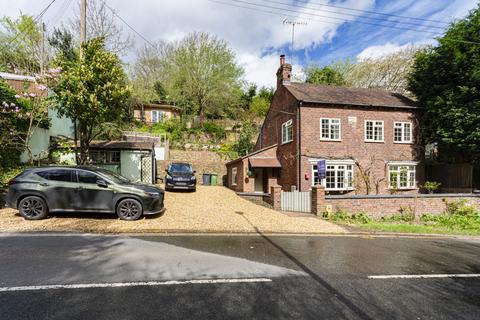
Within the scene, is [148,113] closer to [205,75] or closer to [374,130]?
[205,75]

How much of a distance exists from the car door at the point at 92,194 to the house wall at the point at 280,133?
11.3 m

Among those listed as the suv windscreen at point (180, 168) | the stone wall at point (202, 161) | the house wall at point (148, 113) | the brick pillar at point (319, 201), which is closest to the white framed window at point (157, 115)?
the house wall at point (148, 113)

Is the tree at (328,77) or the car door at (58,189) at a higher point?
the tree at (328,77)

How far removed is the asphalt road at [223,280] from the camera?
11.0 ft

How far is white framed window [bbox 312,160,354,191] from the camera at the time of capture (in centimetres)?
1590

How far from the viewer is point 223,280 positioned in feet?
14.2

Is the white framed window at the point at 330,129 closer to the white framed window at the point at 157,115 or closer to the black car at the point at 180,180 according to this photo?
the black car at the point at 180,180

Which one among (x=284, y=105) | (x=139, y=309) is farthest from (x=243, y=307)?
(x=284, y=105)

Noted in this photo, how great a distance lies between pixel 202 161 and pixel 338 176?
495 inches

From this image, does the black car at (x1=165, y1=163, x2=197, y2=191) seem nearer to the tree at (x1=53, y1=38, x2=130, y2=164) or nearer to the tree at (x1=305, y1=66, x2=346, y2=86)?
the tree at (x1=53, y1=38, x2=130, y2=164)

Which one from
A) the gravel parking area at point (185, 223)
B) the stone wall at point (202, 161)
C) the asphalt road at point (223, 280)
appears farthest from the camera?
the stone wall at point (202, 161)

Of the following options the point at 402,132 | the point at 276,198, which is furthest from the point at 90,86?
the point at 402,132

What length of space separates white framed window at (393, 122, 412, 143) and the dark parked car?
1736 centimetres

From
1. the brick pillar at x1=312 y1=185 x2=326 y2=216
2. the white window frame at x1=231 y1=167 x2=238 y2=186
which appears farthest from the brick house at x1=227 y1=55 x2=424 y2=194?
the brick pillar at x1=312 y1=185 x2=326 y2=216
